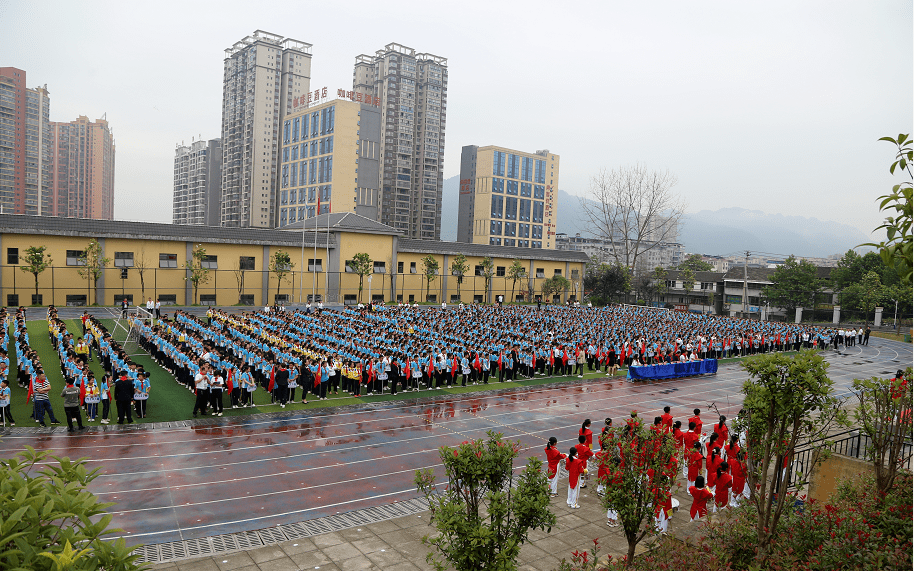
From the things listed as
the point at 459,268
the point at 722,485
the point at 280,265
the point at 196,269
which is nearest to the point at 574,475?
the point at 722,485

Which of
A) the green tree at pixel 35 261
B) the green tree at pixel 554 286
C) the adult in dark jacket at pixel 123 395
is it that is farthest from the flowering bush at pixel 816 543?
the green tree at pixel 554 286

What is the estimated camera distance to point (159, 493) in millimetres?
10039

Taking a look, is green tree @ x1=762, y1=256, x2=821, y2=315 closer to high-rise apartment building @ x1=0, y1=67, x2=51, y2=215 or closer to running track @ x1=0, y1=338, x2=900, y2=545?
running track @ x1=0, y1=338, x2=900, y2=545

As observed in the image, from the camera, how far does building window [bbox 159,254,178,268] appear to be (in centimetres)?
4031

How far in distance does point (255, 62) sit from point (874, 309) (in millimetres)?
89257

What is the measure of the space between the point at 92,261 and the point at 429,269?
85.4 ft

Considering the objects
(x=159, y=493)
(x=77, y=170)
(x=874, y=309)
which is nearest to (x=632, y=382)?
(x=159, y=493)

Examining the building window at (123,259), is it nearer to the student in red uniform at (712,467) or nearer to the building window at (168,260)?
the building window at (168,260)

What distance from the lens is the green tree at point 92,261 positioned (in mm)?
36281

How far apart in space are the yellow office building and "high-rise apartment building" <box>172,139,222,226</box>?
2831 inches

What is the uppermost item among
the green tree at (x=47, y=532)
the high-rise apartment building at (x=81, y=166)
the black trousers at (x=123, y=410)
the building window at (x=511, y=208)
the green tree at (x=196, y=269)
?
the high-rise apartment building at (x=81, y=166)

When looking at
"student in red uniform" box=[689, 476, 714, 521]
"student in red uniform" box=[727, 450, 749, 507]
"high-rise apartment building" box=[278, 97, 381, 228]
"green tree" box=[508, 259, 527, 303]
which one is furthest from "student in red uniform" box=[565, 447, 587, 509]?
"high-rise apartment building" box=[278, 97, 381, 228]

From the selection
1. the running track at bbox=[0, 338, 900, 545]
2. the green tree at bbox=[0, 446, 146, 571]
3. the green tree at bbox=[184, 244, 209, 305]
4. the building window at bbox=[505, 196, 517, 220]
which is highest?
the building window at bbox=[505, 196, 517, 220]

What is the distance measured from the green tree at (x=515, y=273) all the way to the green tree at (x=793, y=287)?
23833 mm
